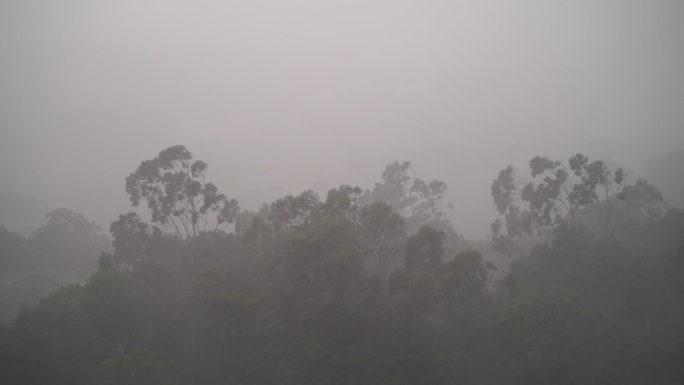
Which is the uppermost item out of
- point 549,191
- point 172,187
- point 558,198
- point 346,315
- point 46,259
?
point 172,187

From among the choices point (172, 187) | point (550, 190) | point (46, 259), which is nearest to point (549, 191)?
point (550, 190)

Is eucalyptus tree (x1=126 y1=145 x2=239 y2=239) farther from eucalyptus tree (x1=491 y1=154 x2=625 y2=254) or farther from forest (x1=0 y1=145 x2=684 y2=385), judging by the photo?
eucalyptus tree (x1=491 y1=154 x2=625 y2=254)

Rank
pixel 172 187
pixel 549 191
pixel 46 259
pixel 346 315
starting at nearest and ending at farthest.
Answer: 1. pixel 346 315
2. pixel 172 187
3. pixel 549 191
4. pixel 46 259

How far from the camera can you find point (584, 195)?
24219mm

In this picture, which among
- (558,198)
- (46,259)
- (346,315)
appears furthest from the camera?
(46,259)

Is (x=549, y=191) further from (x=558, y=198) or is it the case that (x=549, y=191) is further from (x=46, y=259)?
(x=46, y=259)

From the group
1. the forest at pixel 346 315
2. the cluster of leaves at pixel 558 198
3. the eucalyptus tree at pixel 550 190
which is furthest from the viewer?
the cluster of leaves at pixel 558 198

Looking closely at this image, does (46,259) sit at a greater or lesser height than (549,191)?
greater

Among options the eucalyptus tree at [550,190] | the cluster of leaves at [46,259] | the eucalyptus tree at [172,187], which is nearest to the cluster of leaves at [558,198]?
the eucalyptus tree at [550,190]

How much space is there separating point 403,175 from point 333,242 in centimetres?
2217

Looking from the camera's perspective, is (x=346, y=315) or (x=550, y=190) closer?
(x=346, y=315)

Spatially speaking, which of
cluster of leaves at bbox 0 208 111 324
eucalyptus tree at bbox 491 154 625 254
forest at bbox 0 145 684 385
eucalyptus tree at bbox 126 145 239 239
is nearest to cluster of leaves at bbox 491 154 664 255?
eucalyptus tree at bbox 491 154 625 254

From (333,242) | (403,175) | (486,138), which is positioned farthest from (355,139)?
(333,242)

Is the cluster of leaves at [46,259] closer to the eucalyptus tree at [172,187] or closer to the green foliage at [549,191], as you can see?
the eucalyptus tree at [172,187]
